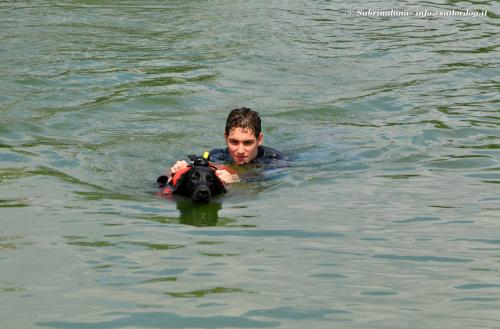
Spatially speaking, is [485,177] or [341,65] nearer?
[485,177]

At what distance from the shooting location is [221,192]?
7.89 m

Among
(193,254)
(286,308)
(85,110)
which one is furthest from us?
(85,110)

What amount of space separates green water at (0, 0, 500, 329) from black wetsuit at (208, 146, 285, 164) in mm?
329

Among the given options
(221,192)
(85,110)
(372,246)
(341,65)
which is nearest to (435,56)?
(341,65)

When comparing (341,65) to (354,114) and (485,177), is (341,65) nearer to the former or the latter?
(354,114)

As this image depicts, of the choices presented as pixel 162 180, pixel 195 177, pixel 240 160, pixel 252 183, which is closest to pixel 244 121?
pixel 240 160

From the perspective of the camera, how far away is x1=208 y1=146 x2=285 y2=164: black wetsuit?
9.31 meters

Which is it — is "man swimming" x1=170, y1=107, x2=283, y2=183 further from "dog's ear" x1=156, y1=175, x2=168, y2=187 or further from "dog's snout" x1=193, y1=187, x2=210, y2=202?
"dog's snout" x1=193, y1=187, x2=210, y2=202

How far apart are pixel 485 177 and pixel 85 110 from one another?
5.15 metres

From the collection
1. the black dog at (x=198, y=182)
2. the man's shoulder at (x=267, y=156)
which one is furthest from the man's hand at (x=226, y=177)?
the man's shoulder at (x=267, y=156)

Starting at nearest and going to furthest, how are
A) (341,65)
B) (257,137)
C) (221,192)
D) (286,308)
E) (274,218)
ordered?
(286,308)
(274,218)
(221,192)
(257,137)
(341,65)

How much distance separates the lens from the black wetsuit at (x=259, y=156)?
30.6 ft

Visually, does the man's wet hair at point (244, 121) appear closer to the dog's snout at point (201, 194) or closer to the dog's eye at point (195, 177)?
the dog's eye at point (195, 177)

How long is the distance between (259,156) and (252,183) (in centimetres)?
86
